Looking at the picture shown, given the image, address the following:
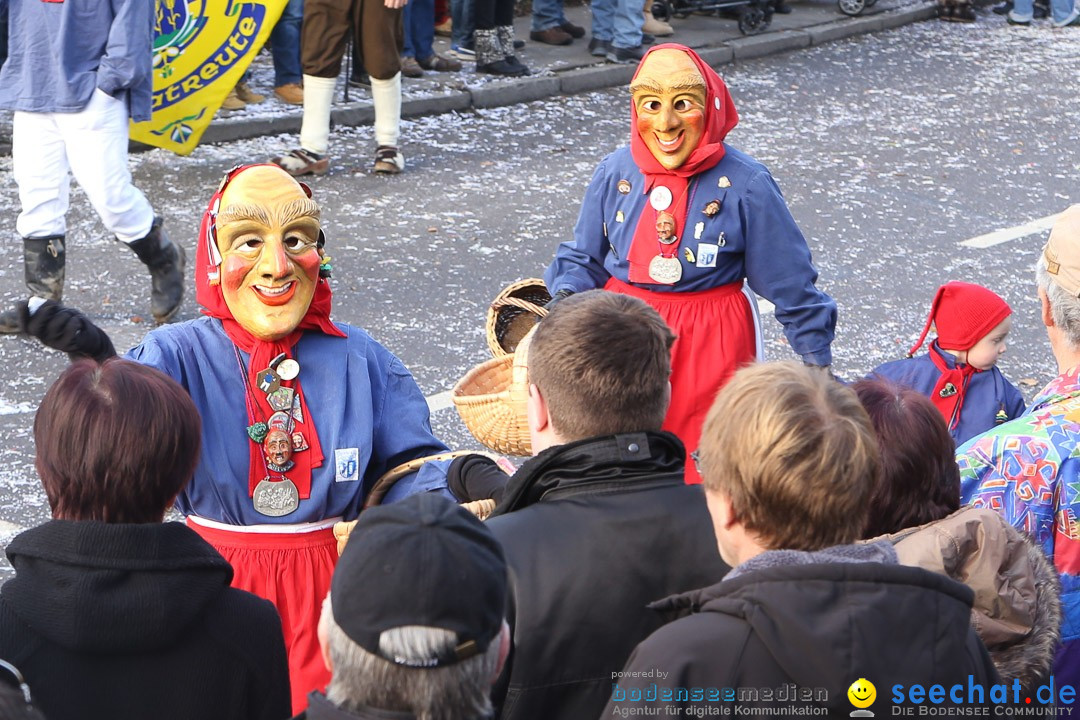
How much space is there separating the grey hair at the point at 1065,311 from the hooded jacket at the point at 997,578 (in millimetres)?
852

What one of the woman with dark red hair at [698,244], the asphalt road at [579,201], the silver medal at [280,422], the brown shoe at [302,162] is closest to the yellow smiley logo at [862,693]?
the silver medal at [280,422]

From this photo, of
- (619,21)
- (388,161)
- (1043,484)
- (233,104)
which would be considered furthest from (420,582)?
(619,21)

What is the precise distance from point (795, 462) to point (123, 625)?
44.3 inches

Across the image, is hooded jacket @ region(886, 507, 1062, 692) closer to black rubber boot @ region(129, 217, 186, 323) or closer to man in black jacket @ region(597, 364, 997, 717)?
man in black jacket @ region(597, 364, 997, 717)

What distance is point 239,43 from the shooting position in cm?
852

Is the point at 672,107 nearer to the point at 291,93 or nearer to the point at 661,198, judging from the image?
the point at 661,198

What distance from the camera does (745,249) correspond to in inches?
173

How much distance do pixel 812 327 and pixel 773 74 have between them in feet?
29.2

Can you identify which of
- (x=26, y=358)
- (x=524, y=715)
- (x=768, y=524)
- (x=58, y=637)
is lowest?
(x=26, y=358)

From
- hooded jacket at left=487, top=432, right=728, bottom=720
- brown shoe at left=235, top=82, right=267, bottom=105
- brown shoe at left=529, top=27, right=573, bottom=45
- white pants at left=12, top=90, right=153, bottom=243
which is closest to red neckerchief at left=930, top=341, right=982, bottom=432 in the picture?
hooded jacket at left=487, top=432, right=728, bottom=720

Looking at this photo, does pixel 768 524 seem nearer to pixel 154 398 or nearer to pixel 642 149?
pixel 154 398

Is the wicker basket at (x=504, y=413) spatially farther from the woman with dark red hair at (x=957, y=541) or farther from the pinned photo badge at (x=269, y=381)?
the woman with dark red hair at (x=957, y=541)

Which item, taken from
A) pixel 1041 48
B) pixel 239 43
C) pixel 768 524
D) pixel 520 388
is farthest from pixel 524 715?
pixel 1041 48

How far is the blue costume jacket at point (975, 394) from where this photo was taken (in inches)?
179
